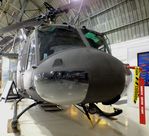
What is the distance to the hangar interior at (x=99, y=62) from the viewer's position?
2641 mm

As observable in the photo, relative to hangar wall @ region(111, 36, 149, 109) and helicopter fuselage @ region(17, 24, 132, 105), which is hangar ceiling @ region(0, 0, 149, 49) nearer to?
hangar wall @ region(111, 36, 149, 109)

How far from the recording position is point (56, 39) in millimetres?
2535

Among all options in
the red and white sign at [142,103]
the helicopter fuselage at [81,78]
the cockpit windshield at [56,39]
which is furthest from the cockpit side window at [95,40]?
the red and white sign at [142,103]

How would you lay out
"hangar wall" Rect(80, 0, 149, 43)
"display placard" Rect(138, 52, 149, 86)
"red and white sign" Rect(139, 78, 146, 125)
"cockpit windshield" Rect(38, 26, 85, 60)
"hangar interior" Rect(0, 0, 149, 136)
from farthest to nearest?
"hangar wall" Rect(80, 0, 149, 43)
"display placard" Rect(138, 52, 149, 86)
"red and white sign" Rect(139, 78, 146, 125)
"hangar interior" Rect(0, 0, 149, 136)
"cockpit windshield" Rect(38, 26, 85, 60)

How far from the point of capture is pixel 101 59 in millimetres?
1859

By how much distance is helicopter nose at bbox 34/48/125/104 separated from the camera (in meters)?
1.73

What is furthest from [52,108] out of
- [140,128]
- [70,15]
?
[70,15]

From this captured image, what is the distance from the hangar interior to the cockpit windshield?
0.06 metres

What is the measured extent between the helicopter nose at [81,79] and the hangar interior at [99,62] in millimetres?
29

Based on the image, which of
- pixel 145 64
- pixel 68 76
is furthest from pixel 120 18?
pixel 68 76

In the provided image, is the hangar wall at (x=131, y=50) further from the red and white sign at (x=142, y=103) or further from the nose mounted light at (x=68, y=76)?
the nose mounted light at (x=68, y=76)

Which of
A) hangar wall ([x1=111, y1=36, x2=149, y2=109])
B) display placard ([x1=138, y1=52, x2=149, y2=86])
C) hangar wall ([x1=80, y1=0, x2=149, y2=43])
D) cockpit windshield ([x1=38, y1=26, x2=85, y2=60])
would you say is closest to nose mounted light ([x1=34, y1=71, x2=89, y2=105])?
cockpit windshield ([x1=38, y1=26, x2=85, y2=60])

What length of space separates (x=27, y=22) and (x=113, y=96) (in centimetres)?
279

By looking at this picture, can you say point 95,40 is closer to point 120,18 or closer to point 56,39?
point 56,39
